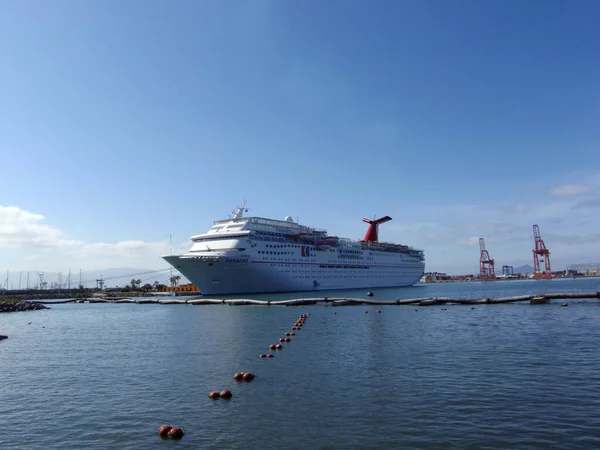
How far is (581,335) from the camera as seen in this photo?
87.3 feet

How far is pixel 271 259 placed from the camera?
83.8 metres

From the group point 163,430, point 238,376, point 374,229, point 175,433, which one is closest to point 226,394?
point 238,376

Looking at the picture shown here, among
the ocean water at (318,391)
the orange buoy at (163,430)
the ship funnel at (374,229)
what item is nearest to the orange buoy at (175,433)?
the orange buoy at (163,430)

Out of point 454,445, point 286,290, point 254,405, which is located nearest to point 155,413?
point 254,405

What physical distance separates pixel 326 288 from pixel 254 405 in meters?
86.5

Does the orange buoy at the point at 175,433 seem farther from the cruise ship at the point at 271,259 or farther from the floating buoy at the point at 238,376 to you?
the cruise ship at the point at 271,259

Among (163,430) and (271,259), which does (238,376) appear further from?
(271,259)

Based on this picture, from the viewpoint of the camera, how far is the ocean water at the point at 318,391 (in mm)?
11562

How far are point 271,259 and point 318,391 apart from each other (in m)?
68.3

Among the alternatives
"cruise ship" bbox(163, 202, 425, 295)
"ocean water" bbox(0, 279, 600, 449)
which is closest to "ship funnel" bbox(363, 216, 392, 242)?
"cruise ship" bbox(163, 202, 425, 295)

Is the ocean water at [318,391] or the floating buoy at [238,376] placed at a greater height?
the floating buoy at [238,376]

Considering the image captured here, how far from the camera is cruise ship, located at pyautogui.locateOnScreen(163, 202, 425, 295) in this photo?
251 feet

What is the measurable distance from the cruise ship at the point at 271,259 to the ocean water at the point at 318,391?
45.8 m

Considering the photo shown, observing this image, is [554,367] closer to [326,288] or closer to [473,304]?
[473,304]
